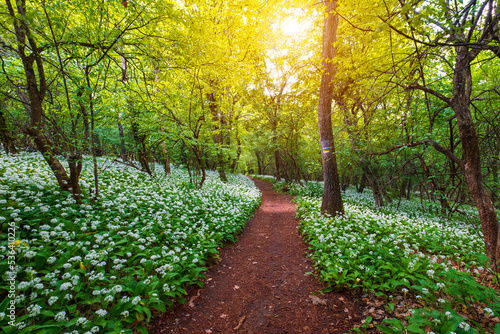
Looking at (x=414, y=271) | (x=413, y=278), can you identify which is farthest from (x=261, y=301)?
(x=414, y=271)

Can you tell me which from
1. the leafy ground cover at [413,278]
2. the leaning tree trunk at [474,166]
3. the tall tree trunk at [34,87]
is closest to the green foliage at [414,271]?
the leafy ground cover at [413,278]

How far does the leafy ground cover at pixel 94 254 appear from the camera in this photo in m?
2.51

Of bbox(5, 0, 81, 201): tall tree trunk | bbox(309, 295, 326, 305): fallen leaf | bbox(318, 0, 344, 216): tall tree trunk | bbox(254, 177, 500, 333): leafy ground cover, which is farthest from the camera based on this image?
bbox(318, 0, 344, 216): tall tree trunk

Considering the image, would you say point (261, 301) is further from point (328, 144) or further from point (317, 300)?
point (328, 144)

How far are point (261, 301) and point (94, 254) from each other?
3.15 metres

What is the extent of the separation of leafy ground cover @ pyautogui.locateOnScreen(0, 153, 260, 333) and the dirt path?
43cm

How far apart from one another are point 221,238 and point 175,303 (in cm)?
232

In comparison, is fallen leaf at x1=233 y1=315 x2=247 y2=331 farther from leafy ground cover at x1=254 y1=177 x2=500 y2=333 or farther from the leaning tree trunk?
the leaning tree trunk

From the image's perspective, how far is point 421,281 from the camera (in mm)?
3068

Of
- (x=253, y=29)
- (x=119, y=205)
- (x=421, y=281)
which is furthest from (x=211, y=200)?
(x=253, y=29)

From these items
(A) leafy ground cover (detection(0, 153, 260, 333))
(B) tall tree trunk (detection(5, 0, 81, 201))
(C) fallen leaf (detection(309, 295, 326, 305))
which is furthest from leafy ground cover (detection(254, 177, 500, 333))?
(B) tall tree trunk (detection(5, 0, 81, 201))

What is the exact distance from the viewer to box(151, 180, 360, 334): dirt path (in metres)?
3.02

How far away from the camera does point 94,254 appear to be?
336 centimetres

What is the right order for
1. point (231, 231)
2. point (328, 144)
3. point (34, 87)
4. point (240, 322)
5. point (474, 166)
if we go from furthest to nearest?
point (328, 144) < point (231, 231) < point (34, 87) < point (474, 166) < point (240, 322)
